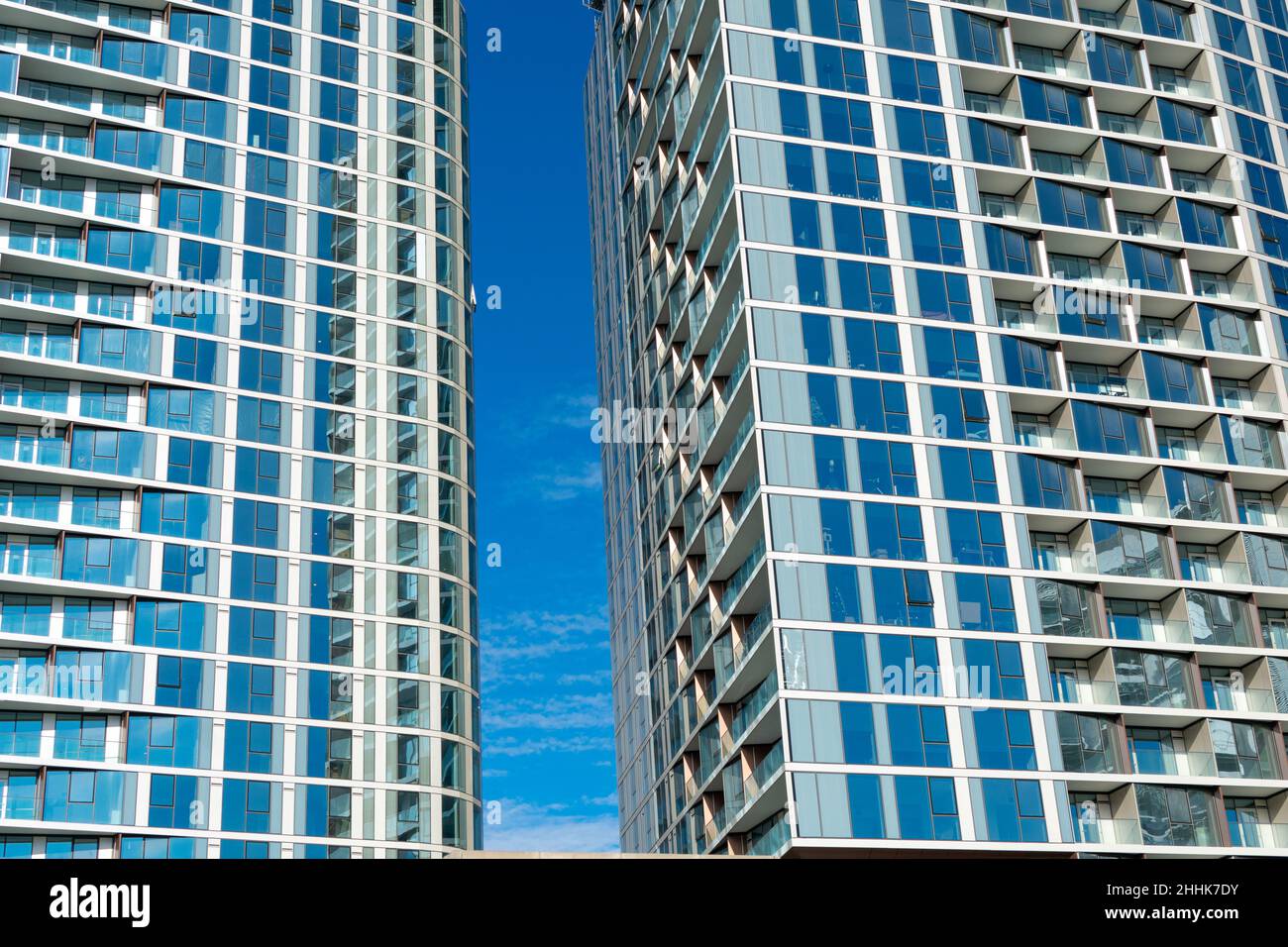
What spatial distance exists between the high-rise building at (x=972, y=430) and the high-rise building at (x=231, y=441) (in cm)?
1409

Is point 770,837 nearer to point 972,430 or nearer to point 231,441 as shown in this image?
point 972,430

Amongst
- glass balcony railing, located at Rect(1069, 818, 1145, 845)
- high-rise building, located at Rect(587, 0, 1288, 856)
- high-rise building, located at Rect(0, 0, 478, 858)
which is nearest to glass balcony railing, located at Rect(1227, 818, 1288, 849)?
high-rise building, located at Rect(587, 0, 1288, 856)

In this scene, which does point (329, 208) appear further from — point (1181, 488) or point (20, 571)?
point (1181, 488)

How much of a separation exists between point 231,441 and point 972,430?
119 ft

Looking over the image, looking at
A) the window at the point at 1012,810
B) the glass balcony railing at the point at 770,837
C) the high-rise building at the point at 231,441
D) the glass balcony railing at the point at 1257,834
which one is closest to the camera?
the glass balcony railing at the point at 770,837

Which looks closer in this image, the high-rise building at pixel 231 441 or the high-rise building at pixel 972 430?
the high-rise building at pixel 972 430

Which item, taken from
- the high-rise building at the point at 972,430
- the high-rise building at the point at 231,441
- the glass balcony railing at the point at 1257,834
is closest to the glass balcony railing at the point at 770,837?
the high-rise building at the point at 972,430

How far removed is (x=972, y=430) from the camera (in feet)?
236

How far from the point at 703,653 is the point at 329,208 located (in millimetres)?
32421

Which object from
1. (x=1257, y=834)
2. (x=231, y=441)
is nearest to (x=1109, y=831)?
(x=1257, y=834)

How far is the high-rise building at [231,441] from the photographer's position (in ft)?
240

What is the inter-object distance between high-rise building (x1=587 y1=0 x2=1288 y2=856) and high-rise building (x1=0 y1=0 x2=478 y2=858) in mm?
14087

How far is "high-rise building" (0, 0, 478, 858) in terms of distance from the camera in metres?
73.1

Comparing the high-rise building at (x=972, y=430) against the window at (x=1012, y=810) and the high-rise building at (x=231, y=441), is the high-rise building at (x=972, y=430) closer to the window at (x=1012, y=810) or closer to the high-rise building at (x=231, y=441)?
the window at (x=1012, y=810)
